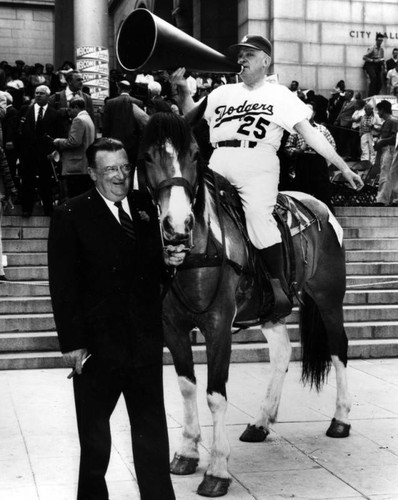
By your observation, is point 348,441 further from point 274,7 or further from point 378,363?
point 274,7

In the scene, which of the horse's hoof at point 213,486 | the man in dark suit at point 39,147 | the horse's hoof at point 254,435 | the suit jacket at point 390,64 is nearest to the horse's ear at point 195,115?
the horse's hoof at point 213,486

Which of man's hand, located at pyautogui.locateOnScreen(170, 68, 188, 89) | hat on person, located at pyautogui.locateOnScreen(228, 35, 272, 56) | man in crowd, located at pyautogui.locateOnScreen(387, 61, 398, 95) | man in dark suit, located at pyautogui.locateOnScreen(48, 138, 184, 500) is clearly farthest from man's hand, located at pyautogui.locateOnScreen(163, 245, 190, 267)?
man in crowd, located at pyautogui.locateOnScreen(387, 61, 398, 95)

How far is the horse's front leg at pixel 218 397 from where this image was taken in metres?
5.94

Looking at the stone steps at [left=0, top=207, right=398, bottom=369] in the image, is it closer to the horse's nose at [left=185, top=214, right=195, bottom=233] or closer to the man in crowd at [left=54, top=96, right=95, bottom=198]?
the man in crowd at [left=54, top=96, right=95, bottom=198]

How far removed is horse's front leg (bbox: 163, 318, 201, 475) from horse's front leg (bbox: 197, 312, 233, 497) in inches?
10.4

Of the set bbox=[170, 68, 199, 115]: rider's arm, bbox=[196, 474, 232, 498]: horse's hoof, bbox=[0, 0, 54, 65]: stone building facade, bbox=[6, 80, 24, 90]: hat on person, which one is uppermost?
bbox=[0, 0, 54, 65]: stone building facade

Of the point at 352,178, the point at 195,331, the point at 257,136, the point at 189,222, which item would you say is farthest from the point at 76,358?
the point at 195,331

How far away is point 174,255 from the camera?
5.23m

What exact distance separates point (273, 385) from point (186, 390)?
1268mm

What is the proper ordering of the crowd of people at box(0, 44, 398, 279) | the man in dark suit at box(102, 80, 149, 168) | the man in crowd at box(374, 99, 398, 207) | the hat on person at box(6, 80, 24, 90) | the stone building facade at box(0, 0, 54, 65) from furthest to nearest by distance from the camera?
1. the stone building facade at box(0, 0, 54, 65)
2. the hat on person at box(6, 80, 24, 90)
3. the man in crowd at box(374, 99, 398, 207)
4. the crowd of people at box(0, 44, 398, 279)
5. the man in dark suit at box(102, 80, 149, 168)

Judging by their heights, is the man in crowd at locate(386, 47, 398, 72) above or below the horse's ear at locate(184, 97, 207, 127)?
above

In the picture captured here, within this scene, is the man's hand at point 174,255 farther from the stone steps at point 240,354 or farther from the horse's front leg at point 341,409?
the stone steps at point 240,354

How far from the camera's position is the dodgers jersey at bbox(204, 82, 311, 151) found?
675cm

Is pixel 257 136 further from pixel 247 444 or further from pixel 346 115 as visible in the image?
pixel 346 115
